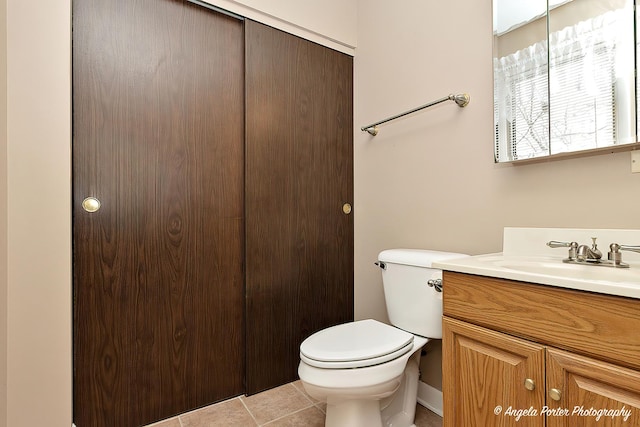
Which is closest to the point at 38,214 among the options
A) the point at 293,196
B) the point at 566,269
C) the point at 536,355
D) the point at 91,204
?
the point at 91,204

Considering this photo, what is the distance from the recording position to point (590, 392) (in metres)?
0.71

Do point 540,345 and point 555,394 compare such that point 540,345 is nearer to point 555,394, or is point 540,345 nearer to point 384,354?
point 555,394

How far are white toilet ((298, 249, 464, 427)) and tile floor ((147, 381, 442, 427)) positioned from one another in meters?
0.23

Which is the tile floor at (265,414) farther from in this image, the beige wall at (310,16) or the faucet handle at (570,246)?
the beige wall at (310,16)

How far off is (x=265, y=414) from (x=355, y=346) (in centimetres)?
65

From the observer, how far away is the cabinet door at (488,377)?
798 millimetres

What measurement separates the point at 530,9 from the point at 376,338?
53.3 inches

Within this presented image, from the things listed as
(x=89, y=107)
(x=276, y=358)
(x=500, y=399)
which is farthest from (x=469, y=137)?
(x=89, y=107)

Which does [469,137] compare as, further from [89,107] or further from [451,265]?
[89,107]

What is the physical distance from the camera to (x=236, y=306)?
1.65 meters

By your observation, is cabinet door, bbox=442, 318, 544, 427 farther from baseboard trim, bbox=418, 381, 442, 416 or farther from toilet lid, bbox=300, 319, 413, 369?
baseboard trim, bbox=418, 381, 442, 416

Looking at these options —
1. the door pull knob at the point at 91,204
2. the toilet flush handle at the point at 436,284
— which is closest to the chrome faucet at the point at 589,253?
the toilet flush handle at the point at 436,284

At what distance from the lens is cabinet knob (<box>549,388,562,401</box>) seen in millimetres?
749

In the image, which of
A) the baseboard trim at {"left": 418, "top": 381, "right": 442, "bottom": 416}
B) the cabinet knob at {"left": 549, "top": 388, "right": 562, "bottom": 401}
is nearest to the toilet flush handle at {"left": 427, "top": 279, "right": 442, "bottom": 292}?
the cabinet knob at {"left": 549, "top": 388, "right": 562, "bottom": 401}
